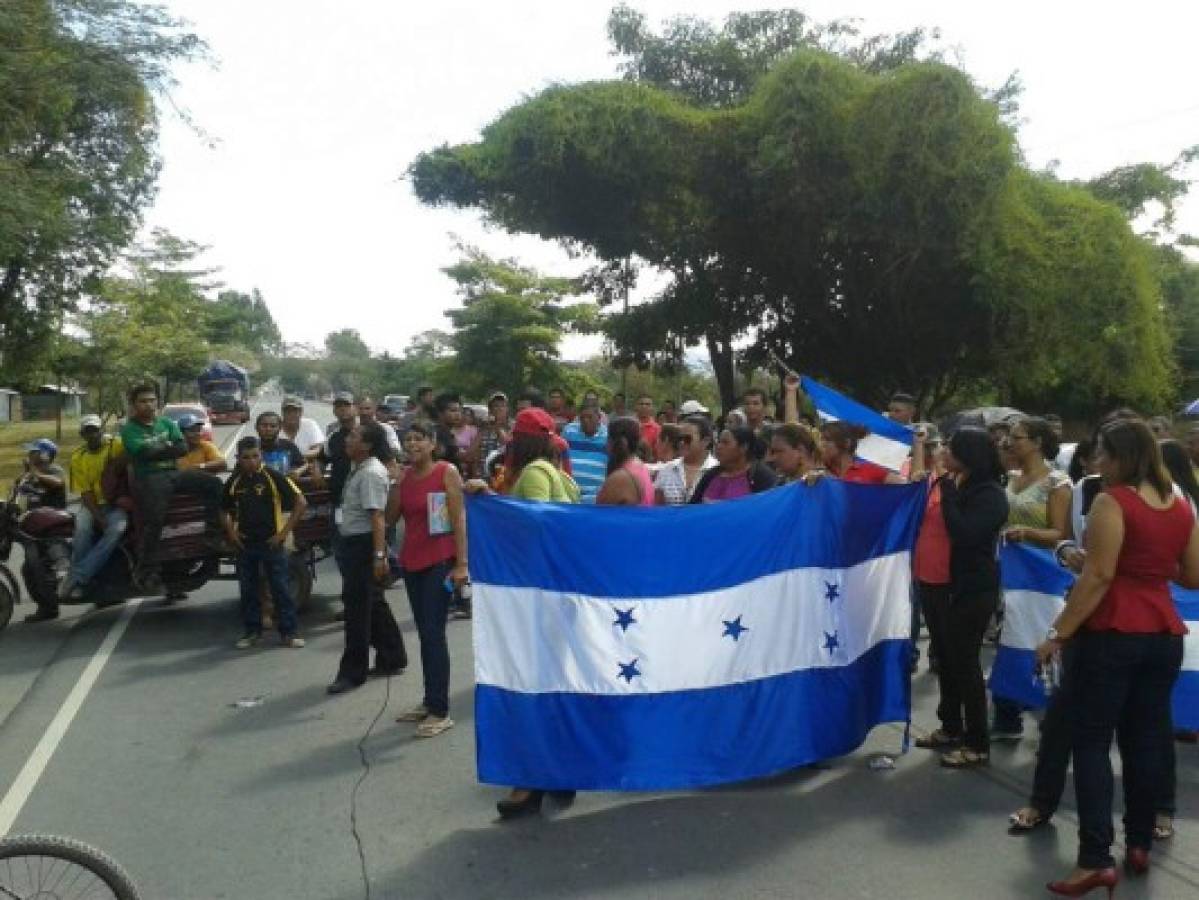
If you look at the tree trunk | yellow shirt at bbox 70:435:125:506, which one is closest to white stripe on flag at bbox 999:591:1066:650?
yellow shirt at bbox 70:435:125:506

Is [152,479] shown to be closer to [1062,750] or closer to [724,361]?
[1062,750]

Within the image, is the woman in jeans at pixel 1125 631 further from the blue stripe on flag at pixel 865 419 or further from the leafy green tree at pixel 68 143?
the leafy green tree at pixel 68 143

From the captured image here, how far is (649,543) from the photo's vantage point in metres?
4.93

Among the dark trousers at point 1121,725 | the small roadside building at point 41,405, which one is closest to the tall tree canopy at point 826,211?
the dark trousers at point 1121,725

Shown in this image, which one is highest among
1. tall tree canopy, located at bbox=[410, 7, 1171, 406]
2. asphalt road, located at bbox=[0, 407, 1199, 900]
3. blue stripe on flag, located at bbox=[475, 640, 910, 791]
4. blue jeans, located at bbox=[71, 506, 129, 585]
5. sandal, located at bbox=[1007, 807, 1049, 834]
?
tall tree canopy, located at bbox=[410, 7, 1171, 406]

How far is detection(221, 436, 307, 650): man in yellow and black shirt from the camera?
8406mm

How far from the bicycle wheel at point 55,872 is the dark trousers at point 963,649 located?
378cm

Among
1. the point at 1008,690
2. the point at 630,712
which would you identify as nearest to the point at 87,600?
the point at 630,712

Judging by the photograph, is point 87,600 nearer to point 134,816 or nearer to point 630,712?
point 134,816

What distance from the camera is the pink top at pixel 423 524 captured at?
20.2ft

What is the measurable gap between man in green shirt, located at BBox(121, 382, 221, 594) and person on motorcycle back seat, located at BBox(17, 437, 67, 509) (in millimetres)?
1058

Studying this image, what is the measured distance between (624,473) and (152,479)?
16.5 ft

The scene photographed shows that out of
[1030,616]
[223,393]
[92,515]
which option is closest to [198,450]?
[92,515]

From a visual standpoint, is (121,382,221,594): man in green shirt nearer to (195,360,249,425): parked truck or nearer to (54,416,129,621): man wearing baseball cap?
(54,416,129,621): man wearing baseball cap
